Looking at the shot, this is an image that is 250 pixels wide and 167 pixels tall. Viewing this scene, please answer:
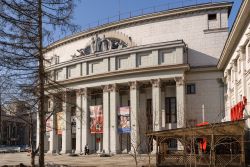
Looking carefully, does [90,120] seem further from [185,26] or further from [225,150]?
[225,150]

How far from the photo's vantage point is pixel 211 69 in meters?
56.3

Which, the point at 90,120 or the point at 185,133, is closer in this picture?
the point at 185,133

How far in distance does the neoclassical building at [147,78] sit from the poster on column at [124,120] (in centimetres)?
16

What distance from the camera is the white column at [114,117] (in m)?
59.2

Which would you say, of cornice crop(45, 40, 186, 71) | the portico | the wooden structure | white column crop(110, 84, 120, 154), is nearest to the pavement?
the wooden structure

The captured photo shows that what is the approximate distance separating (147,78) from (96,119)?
38.5 feet

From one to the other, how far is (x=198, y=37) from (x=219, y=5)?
583 cm

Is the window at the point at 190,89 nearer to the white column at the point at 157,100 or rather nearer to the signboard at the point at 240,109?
the white column at the point at 157,100

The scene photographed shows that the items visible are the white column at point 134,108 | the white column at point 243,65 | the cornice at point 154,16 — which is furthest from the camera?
the cornice at point 154,16

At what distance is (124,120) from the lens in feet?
193

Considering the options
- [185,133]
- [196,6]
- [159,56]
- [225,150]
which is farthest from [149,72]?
[185,133]

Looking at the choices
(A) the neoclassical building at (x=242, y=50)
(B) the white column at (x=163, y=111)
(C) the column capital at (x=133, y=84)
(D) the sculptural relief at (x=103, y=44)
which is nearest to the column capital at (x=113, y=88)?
(C) the column capital at (x=133, y=84)

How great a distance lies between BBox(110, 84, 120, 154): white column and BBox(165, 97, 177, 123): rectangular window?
8099 millimetres

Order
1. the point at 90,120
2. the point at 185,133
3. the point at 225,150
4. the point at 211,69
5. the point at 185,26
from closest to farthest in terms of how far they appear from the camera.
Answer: the point at 185,133
the point at 225,150
the point at 211,69
the point at 185,26
the point at 90,120
